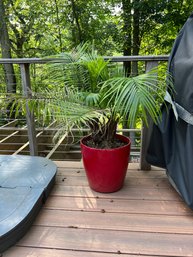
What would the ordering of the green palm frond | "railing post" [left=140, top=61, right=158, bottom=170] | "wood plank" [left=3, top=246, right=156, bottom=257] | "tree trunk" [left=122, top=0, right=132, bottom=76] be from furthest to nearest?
"tree trunk" [left=122, top=0, right=132, bottom=76]
"railing post" [left=140, top=61, right=158, bottom=170]
the green palm frond
"wood plank" [left=3, top=246, right=156, bottom=257]

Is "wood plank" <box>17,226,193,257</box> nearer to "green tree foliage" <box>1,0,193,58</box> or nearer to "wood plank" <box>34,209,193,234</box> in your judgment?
"wood plank" <box>34,209,193,234</box>

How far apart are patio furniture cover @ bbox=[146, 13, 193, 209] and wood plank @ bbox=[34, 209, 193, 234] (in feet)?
0.47

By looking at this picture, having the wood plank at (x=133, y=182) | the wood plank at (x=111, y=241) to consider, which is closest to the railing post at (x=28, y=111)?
the wood plank at (x=133, y=182)

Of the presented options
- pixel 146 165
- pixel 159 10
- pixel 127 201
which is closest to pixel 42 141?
pixel 146 165

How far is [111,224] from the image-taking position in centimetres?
139

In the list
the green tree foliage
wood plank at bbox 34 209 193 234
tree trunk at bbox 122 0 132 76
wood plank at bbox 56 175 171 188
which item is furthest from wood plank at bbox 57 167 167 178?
tree trunk at bbox 122 0 132 76

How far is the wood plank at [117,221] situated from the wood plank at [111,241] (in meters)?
0.04

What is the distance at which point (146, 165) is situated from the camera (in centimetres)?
202

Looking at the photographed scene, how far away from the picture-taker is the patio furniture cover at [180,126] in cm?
135

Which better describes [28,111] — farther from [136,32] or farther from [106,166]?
[136,32]

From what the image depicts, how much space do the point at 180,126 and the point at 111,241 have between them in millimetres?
824

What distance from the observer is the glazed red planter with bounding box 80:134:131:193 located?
1570 mm

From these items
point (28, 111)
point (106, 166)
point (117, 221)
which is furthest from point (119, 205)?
point (28, 111)

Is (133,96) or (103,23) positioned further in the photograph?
(103,23)
